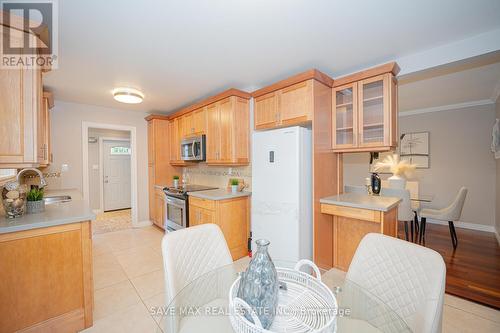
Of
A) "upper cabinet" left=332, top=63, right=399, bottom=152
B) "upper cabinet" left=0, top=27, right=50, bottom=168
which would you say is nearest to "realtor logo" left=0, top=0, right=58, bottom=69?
"upper cabinet" left=0, top=27, right=50, bottom=168

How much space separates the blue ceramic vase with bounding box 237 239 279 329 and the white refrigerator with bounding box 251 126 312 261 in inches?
57.3

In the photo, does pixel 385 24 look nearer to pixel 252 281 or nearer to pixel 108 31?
pixel 252 281

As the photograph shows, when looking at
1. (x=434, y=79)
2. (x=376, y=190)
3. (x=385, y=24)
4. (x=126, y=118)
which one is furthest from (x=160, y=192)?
(x=434, y=79)

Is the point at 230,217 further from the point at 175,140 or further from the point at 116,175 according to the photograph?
the point at 116,175

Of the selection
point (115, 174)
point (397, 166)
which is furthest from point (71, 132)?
point (397, 166)

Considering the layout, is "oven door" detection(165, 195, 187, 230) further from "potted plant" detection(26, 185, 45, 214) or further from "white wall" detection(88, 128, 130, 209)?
"white wall" detection(88, 128, 130, 209)

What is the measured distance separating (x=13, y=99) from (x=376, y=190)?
141 inches

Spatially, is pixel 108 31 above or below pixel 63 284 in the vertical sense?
above

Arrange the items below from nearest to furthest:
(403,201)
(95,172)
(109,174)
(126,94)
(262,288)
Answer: (262,288) → (403,201) → (126,94) → (95,172) → (109,174)

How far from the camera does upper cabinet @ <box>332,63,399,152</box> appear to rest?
2219 millimetres

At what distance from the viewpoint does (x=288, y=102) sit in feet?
8.23

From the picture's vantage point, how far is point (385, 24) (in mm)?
1700

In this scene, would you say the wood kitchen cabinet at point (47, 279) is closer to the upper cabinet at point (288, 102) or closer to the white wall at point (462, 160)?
the upper cabinet at point (288, 102)

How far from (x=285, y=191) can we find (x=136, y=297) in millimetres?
1820
